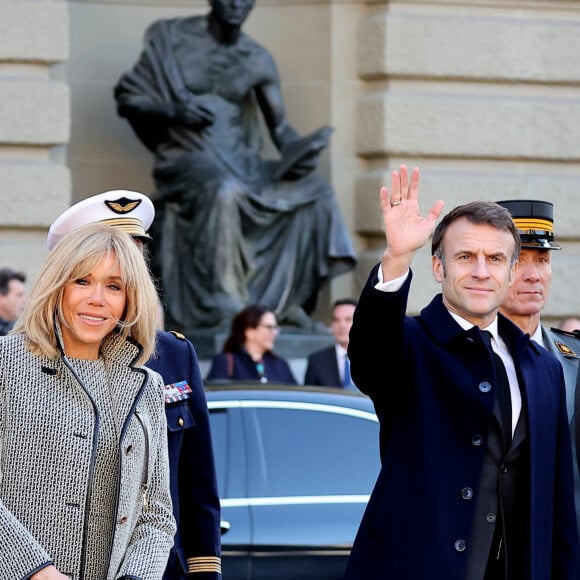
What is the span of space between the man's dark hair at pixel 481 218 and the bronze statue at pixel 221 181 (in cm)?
649

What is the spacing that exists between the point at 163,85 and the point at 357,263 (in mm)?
1853

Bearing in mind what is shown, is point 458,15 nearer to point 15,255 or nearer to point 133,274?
point 15,255

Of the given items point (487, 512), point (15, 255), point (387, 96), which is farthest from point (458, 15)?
point (487, 512)

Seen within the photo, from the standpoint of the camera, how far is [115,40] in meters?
11.9

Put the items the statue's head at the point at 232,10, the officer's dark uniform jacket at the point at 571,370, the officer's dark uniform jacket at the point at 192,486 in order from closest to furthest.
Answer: the officer's dark uniform jacket at the point at 192,486, the officer's dark uniform jacket at the point at 571,370, the statue's head at the point at 232,10

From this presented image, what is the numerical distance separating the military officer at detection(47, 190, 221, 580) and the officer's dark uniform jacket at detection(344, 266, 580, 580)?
0.47 metres

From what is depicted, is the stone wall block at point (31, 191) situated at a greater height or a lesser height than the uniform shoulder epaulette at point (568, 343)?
lesser

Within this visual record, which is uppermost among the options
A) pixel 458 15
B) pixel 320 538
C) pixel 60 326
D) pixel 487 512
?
pixel 458 15

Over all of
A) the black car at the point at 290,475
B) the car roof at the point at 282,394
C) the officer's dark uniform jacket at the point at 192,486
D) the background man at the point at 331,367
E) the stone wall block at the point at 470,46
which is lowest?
the background man at the point at 331,367

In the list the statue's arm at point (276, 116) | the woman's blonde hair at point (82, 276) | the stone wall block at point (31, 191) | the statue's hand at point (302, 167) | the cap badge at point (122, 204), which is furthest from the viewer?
the statue's arm at point (276, 116)

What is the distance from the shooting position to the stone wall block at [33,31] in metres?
10.6

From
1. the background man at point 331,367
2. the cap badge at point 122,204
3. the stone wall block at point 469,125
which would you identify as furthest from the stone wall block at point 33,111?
the cap badge at point 122,204

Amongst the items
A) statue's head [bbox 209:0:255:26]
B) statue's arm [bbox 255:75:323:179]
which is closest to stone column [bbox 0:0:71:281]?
statue's head [bbox 209:0:255:26]

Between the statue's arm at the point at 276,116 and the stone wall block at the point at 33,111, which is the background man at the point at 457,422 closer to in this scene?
the stone wall block at the point at 33,111
